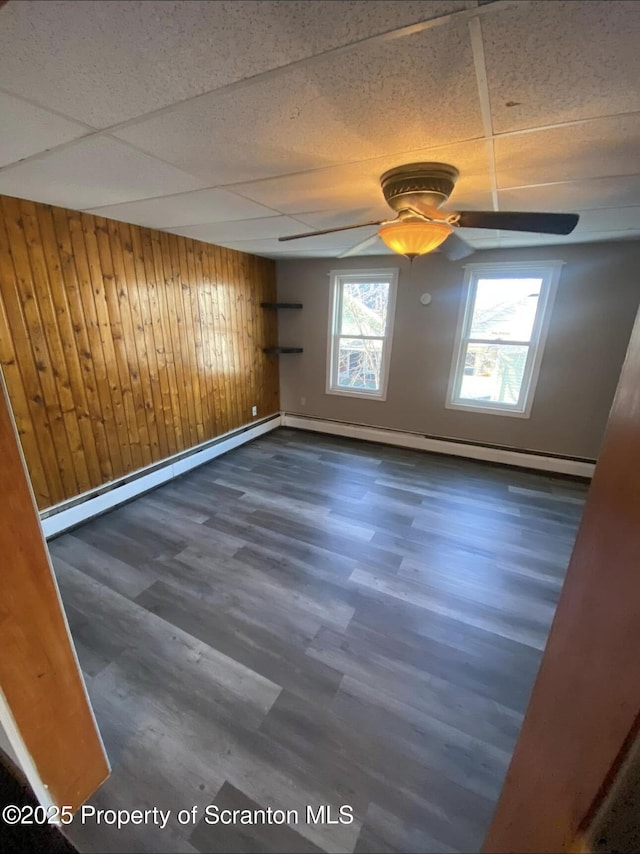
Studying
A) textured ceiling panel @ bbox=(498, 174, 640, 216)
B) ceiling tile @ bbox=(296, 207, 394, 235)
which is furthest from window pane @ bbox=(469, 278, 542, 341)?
ceiling tile @ bbox=(296, 207, 394, 235)

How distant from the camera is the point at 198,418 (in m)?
3.70

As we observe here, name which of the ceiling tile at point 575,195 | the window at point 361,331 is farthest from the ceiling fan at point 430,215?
the window at point 361,331

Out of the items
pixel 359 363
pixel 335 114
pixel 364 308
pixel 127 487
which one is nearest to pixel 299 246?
pixel 364 308

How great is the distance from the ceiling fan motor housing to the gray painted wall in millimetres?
2255

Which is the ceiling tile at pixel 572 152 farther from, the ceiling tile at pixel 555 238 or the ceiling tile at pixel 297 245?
the ceiling tile at pixel 297 245

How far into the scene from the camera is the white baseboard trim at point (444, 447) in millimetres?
3591

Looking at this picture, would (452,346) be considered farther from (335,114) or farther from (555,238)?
(335,114)

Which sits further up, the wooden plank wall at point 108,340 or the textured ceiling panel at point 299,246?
the textured ceiling panel at point 299,246

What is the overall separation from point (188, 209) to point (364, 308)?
2472mm

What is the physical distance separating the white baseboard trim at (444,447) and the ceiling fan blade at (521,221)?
264 centimetres

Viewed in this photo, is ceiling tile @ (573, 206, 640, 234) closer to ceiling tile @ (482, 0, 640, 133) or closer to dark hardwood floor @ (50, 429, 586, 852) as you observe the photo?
ceiling tile @ (482, 0, 640, 133)

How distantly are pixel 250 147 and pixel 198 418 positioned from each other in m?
2.80

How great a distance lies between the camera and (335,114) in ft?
3.62

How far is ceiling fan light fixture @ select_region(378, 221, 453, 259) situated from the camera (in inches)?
62.5
